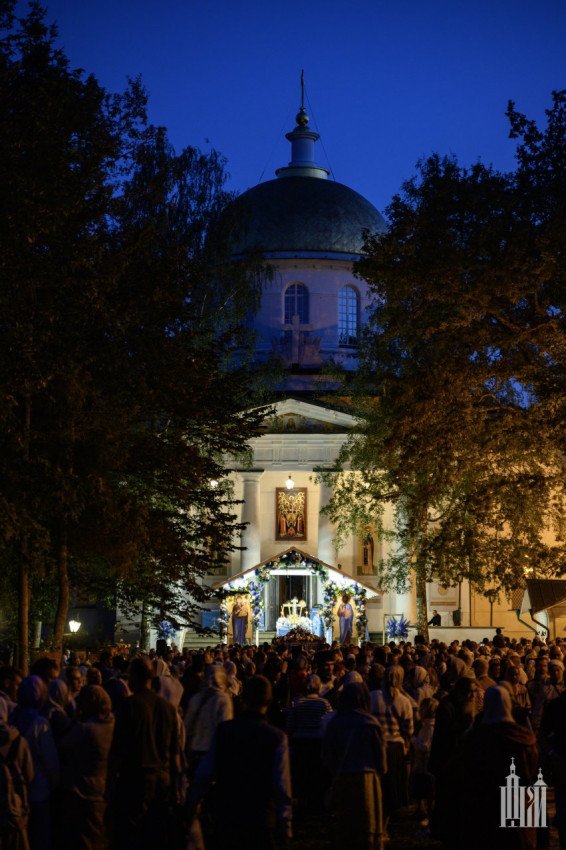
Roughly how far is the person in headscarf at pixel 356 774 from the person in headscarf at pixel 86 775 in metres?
1.63

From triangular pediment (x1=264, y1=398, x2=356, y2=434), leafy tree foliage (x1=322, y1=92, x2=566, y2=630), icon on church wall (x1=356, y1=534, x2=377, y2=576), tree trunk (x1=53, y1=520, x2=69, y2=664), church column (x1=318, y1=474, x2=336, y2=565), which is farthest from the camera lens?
icon on church wall (x1=356, y1=534, x2=377, y2=576)

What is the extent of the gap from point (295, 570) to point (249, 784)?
37006 millimetres

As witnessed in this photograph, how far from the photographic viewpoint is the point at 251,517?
54.6m

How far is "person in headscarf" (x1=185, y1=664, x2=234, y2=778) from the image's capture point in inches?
492

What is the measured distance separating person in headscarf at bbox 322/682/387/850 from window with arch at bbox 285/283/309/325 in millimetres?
55184

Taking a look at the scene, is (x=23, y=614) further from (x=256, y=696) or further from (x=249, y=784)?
(x=249, y=784)

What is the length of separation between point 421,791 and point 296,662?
546 cm

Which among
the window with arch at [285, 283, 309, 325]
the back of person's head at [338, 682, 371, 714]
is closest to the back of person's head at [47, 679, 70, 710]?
the back of person's head at [338, 682, 371, 714]

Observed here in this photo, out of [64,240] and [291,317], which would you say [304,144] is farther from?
[64,240]

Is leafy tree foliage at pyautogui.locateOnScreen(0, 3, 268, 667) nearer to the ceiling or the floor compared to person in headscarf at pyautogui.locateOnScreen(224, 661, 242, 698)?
nearer to the ceiling

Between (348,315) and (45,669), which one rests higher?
(348,315)

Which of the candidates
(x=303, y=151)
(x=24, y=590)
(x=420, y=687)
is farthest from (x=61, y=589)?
(x=303, y=151)

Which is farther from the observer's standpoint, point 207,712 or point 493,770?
point 207,712

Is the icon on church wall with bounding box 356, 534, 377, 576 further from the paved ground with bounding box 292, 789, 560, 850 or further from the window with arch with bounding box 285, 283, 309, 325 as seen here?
the paved ground with bounding box 292, 789, 560, 850
